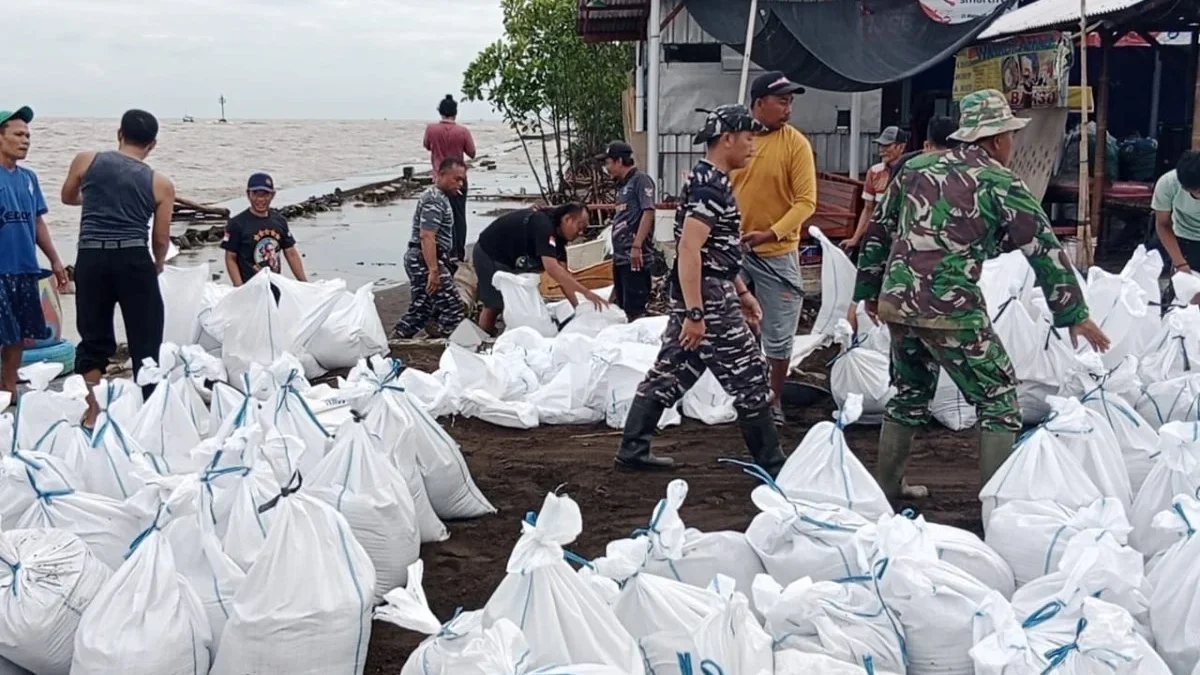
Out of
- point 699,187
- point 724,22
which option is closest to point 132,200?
point 699,187

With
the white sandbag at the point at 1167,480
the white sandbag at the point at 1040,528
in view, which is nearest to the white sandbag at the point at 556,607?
the white sandbag at the point at 1040,528

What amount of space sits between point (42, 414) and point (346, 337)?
2873 mm

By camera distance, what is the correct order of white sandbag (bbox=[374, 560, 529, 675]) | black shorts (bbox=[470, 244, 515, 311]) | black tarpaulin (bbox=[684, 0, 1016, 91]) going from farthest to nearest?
black tarpaulin (bbox=[684, 0, 1016, 91])
black shorts (bbox=[470, 244, 515, 311])
white sandbag (bbox=[374, 560, 529, 675])

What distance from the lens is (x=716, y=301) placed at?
427 centimetres

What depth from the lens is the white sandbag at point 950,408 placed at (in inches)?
206

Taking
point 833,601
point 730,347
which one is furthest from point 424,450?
point 833,601

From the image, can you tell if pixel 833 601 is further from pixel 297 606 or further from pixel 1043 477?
pixel 297 606

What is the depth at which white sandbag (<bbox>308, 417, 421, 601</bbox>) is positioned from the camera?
10.5ft

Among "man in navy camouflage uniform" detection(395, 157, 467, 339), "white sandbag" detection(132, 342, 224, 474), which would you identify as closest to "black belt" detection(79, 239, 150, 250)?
"white sandbag" detection(132, 342, 224, 474)

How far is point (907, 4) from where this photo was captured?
9695 millimetres

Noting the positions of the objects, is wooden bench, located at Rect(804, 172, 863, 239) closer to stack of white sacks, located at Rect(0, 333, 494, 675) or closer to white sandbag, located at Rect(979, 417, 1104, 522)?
stack of white sacks, located at Rect(0, 333, 494, 675)

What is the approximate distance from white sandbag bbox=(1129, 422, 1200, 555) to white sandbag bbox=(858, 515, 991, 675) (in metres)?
0.90

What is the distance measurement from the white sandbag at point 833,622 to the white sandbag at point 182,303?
4883 millimetres

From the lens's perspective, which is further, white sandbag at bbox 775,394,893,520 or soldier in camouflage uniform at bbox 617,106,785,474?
soldier in camouflage uniform at bbox 617,106,785,474
